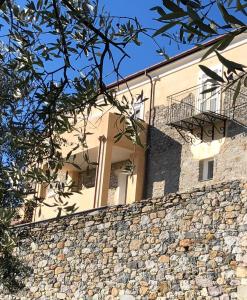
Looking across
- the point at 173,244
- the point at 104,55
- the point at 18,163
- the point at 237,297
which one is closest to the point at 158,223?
the point at 173,244

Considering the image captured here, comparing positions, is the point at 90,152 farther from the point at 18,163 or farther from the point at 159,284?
the point at 18,163

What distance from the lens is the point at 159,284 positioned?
10219 millimetres

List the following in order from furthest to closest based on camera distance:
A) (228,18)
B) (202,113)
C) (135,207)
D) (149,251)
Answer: (202,113)
(135,207)
(149,251)
(228,18)

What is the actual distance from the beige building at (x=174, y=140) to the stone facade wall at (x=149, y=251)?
10.3ft

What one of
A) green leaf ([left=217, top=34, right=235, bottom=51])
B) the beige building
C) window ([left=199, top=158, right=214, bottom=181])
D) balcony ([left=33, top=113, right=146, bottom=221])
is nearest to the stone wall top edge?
the beige building

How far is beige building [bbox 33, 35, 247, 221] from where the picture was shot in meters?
16.2

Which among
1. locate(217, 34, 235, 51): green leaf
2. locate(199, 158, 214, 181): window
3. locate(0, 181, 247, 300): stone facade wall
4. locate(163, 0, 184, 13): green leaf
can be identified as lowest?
locate(217, 34, 235, 51): green leaf

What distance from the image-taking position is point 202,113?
1636 cm

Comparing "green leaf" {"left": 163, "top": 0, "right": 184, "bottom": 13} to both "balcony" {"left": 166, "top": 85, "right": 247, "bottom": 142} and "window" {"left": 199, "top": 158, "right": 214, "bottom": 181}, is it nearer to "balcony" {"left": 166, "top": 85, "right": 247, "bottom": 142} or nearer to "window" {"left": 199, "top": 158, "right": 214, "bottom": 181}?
"balcony" {"left": 166, "top": 85, "right": 247, "bottom": 142}

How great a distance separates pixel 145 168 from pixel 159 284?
327 inches

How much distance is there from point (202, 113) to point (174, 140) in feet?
6.14

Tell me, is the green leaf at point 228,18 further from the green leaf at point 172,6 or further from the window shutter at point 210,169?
the window shutter at point 210,169

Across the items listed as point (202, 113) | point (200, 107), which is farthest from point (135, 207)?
point (200, 107)

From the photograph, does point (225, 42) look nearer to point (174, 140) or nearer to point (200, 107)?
point (200, 107)
